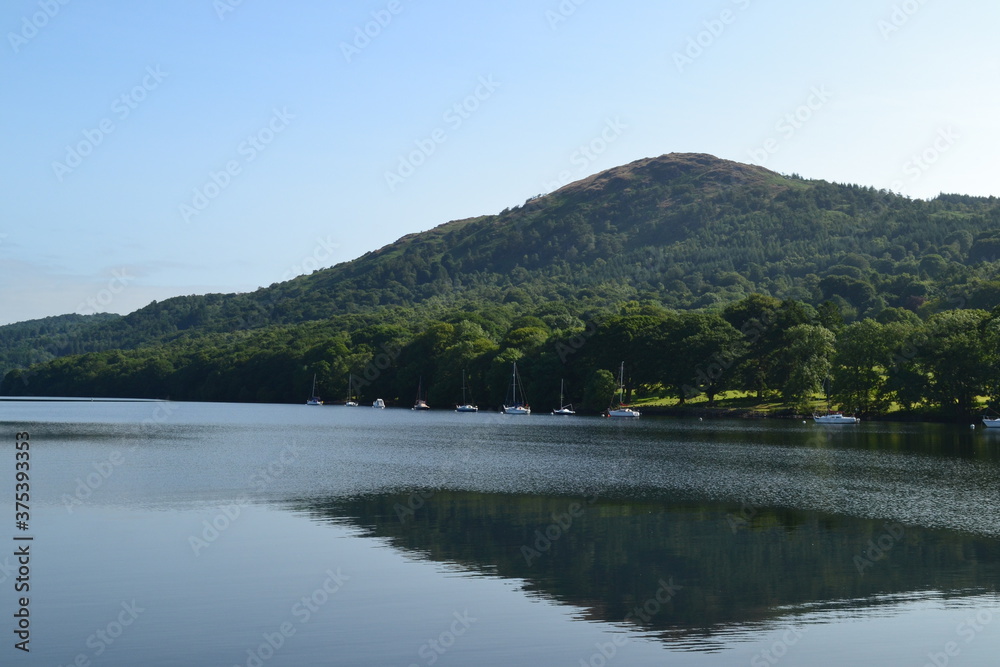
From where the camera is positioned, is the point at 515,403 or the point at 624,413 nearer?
the point at 624,413

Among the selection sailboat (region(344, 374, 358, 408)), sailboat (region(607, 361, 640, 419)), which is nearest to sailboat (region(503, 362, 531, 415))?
sailboat (region(607, 361, 640, 419))

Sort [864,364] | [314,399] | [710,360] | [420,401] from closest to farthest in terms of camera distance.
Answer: [864,364] < [710,360] < [420,401] < [314,399]

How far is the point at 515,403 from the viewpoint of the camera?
451ft

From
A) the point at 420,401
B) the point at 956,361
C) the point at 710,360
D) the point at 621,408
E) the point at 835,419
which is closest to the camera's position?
the point at 956,361

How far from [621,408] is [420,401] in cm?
4976

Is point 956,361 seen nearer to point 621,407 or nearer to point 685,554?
point 621,407

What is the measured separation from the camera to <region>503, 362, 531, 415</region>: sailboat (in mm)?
132250

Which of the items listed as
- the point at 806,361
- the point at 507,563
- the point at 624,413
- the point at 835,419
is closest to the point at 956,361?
the point at 835,419

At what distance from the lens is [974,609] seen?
67.7 feet

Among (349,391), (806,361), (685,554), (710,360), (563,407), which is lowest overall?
(685,554)

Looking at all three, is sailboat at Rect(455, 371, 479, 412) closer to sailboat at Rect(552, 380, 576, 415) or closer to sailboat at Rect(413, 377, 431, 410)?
sailboat at Rect(413, 377, 431, 410)

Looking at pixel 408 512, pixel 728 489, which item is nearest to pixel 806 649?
pixel 408 512

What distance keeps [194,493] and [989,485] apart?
37016mm

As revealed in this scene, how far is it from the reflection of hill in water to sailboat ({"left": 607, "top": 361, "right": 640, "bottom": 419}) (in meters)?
77.6
